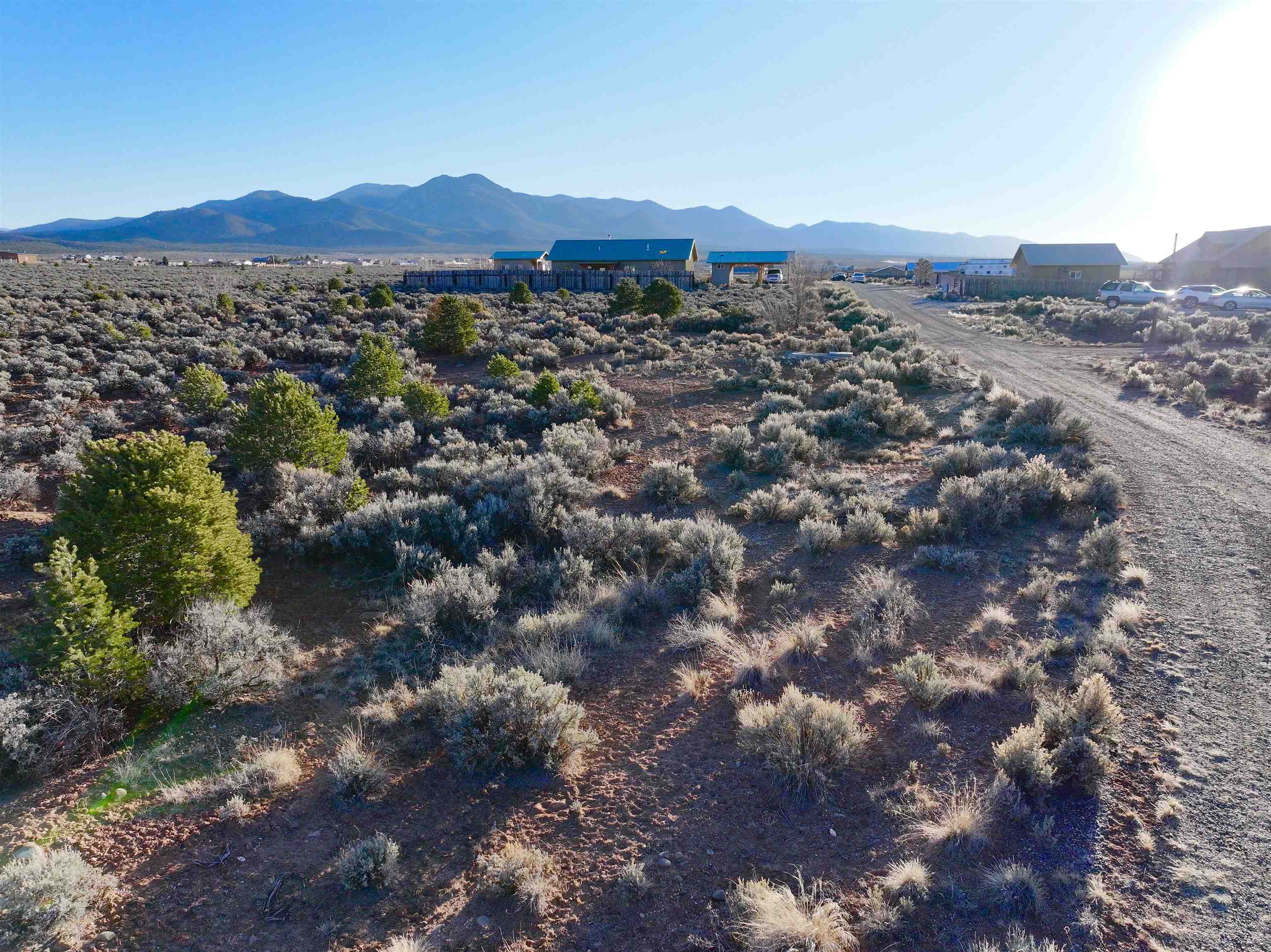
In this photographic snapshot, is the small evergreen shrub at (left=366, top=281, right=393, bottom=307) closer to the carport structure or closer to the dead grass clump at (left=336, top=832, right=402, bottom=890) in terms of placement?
the dead grass clump at (left=336, top=832, right=402, bottom=890)

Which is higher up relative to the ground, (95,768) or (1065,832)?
(1065,832)

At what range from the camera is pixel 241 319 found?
2892cm

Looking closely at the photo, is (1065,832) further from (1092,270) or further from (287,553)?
(1092,270)

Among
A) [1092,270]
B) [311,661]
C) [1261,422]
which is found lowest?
[311,661]

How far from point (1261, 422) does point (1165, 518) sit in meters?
6.98

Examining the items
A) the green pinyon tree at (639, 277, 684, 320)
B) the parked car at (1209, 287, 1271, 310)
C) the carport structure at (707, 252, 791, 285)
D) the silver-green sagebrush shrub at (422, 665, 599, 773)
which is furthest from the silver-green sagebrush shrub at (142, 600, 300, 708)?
the carport structure at (707, 252, 791, 285)

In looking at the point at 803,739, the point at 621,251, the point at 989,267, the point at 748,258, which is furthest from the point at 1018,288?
the point at 803,739

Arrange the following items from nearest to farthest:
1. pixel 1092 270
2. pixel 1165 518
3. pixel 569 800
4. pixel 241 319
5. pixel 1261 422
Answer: pixel 569 800 → pixel 1165 518 → pixel 1261 422 → pixel 241 319 → pixel 1092 270

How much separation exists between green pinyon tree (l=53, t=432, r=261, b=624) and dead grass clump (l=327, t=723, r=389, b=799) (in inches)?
104

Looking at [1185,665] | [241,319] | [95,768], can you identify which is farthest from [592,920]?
[241,319]

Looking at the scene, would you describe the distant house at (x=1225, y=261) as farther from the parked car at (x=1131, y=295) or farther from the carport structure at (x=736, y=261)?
the carport structure at (x=736, y=261)

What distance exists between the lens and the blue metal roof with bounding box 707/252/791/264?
68.2 metres

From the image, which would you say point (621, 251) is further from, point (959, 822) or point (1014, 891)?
point (1014, 891)

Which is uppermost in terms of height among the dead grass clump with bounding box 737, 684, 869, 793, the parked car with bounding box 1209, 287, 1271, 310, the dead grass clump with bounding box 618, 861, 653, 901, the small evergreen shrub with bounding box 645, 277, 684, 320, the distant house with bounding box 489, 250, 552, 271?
the distant house with bounding box 489, 250, 552, 271
